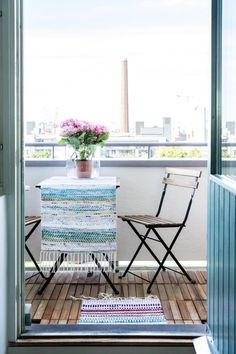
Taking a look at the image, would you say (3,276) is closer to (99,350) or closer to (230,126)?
(99,350)

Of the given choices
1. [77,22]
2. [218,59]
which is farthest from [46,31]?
[218,59]

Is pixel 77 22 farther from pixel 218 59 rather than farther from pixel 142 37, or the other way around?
pixel 218 59

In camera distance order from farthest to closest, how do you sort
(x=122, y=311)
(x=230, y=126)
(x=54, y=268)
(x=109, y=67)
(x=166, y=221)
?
1. (x=109, y=67)
2. (x=166, y=221)
3. (x=54, y=268)
4. (x=122, y=311)
5. (x=230, y=126)

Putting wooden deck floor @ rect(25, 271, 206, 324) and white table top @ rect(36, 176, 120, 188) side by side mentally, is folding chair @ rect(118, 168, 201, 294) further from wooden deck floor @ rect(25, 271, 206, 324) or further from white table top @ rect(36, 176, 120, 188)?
white table top @ rect(36, 176, 120, 188)

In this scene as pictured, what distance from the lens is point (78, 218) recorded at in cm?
367

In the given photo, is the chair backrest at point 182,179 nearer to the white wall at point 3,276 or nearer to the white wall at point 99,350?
the white wall at point 99,350

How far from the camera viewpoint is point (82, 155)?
4043mm

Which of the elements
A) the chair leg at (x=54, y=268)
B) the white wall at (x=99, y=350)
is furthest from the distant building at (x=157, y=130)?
the white wall at (x=99, y=350)

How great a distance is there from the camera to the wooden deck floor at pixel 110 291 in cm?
314

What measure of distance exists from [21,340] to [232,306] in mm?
1306

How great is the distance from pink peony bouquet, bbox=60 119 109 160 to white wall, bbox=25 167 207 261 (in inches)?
15.0

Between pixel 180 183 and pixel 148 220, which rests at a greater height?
pixel 180 183

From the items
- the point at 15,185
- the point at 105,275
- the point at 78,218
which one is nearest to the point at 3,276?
the point at 15,185

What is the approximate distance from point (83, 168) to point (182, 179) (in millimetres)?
926
